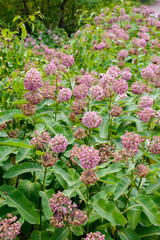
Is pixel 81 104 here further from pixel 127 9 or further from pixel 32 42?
pixel 127 9

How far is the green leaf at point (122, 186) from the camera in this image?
6.36 feet

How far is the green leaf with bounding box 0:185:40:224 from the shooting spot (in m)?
1.77

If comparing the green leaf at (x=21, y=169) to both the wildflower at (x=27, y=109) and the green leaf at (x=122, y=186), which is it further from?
the green leaf at (x=122, y=186)

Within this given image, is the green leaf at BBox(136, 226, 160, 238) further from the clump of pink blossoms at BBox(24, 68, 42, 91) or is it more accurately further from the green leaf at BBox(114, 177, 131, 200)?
the clump of pink blossoms at BBox(24, 68, 42, 91)

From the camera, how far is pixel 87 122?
83.3 inches

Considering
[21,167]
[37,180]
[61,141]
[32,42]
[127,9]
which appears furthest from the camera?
[127,9]

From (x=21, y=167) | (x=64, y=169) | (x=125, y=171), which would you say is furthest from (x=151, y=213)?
(x=21, y=167)

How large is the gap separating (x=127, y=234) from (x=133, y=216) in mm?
136

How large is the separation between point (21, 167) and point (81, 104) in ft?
2.80

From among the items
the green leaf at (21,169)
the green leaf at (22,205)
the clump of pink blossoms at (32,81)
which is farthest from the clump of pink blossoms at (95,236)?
the clump of pink blossoms at (32,81)

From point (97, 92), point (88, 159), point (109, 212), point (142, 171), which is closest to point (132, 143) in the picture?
point (142, 171)

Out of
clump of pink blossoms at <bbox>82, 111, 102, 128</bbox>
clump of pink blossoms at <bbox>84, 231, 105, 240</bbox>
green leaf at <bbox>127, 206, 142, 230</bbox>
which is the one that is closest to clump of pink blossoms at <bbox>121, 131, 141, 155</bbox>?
clump of pink blossoms at <bbox>82, 111, 102, 128</bbox>

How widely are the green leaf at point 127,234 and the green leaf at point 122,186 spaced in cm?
27

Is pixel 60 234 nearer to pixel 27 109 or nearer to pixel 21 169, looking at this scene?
pixel 21 169
